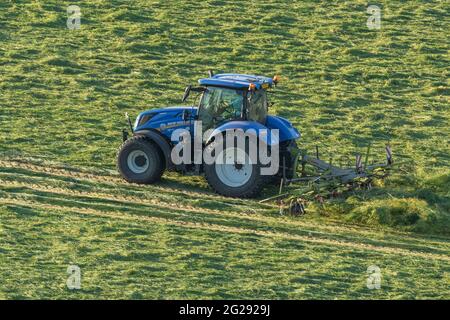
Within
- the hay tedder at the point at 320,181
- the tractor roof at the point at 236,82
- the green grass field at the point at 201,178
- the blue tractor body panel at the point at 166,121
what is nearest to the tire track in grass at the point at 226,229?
the green grass field at the point at 201,178

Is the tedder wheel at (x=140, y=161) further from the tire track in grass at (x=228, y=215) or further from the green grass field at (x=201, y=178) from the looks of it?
the tire track in grass at (x=228, y=215)

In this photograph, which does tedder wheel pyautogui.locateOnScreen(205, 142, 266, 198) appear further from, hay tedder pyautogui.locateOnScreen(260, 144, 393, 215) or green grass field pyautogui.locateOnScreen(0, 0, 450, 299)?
hay tedder pyautogui.locateOnScreen(260, 144, 393, 215)

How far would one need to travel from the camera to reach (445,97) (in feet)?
89.0

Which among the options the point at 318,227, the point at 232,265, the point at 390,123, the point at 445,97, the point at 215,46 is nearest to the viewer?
the point at 232,265

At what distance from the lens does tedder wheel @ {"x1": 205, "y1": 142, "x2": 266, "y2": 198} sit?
19.8m

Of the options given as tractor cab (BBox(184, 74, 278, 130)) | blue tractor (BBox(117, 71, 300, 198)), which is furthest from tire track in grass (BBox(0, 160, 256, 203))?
tractor cab (BBox(184, 74, 278, 130))

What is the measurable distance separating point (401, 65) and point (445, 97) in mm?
2011

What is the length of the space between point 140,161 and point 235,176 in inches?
66.3

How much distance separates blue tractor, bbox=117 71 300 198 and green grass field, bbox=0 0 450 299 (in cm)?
33

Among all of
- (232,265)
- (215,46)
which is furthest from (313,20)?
(232,265)

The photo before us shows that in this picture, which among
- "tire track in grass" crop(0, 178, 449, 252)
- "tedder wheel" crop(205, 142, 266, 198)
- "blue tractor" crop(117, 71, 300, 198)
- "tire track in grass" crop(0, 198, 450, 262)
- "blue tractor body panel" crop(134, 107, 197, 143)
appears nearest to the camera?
"tire track in grass" crop(0, 198, 450, 262)

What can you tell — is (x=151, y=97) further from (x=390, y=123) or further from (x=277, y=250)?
(x=277, y=250)

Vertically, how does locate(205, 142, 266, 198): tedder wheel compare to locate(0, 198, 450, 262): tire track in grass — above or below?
above
